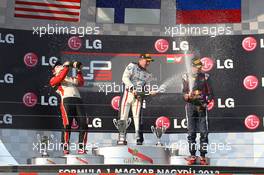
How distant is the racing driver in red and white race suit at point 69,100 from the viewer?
665 cm

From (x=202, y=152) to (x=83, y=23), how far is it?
204cm

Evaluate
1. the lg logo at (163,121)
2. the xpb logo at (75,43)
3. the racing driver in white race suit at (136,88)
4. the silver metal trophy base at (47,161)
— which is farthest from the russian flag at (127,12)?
the silver metal trophy base at (47,161)

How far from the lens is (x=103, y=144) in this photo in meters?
6.86

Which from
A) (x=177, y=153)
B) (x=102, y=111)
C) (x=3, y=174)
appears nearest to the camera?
(x=3, y=174)

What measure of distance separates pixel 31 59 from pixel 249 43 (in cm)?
249

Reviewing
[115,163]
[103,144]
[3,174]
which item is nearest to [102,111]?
[103,144]

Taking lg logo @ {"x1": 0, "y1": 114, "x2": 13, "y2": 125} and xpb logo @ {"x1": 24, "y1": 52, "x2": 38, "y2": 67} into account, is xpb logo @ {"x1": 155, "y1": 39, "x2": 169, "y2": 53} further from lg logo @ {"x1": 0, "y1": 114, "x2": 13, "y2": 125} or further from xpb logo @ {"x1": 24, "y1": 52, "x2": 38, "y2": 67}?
lg logo @ {"x1": 0, "y1": 114, "x2": 13, "y2": 125}

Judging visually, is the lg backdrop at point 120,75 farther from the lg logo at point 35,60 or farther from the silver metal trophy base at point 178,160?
the silver metal trophy base at point 178,160

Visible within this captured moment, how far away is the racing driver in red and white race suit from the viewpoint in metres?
6.65

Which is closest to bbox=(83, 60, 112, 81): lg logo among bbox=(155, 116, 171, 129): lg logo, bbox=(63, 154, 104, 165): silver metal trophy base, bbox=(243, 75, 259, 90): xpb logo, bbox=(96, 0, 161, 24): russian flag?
bbox=(96, 0, 161, 24): russian flag

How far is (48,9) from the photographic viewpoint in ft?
23.3

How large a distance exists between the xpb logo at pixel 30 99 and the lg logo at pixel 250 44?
2.44 meters

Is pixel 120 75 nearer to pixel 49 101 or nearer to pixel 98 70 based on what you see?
pixel 98 70

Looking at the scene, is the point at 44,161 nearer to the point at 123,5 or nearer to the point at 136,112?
the point at 136,112
